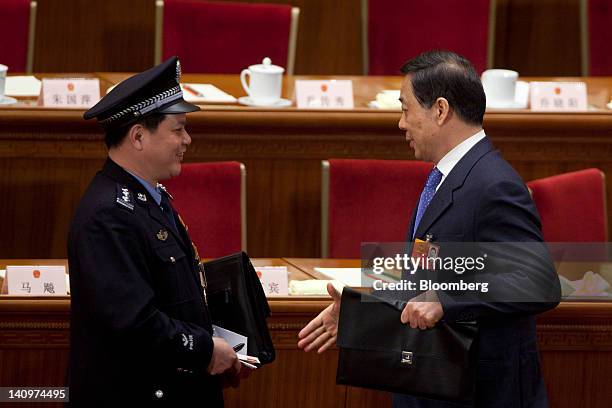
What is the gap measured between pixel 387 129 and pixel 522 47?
2.01 meters

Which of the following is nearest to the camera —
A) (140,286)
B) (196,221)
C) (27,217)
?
(140,286)

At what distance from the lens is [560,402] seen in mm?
3287

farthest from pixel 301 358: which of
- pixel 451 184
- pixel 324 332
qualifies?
pixel 451 184

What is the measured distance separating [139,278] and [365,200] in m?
1.77

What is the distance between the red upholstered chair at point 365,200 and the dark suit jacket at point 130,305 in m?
1.54

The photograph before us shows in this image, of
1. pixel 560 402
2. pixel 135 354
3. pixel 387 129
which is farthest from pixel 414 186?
pixel 135 354

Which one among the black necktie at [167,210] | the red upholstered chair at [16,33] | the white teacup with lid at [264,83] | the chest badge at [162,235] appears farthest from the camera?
the red upholstered chair at [16,33]

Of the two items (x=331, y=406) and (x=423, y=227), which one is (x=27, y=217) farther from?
(x=423, y=227)

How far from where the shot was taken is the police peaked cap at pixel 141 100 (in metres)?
2.54

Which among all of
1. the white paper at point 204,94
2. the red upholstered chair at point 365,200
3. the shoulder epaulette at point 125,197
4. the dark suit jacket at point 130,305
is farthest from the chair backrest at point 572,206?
the shoulder epaulette at point 125,197

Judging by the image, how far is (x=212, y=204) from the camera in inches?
157

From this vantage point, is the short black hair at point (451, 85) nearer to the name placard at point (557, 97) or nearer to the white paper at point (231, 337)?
the white paper at point (231, 337)

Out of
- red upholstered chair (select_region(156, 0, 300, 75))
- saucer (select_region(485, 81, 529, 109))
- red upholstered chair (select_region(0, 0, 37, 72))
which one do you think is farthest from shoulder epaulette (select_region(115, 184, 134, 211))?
red upholstered chair (select_region(0, 0, 37, 72))

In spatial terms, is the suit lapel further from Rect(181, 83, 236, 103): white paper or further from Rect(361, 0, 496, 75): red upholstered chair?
Rect(361, 0, 496, 75): red upholstered chair
